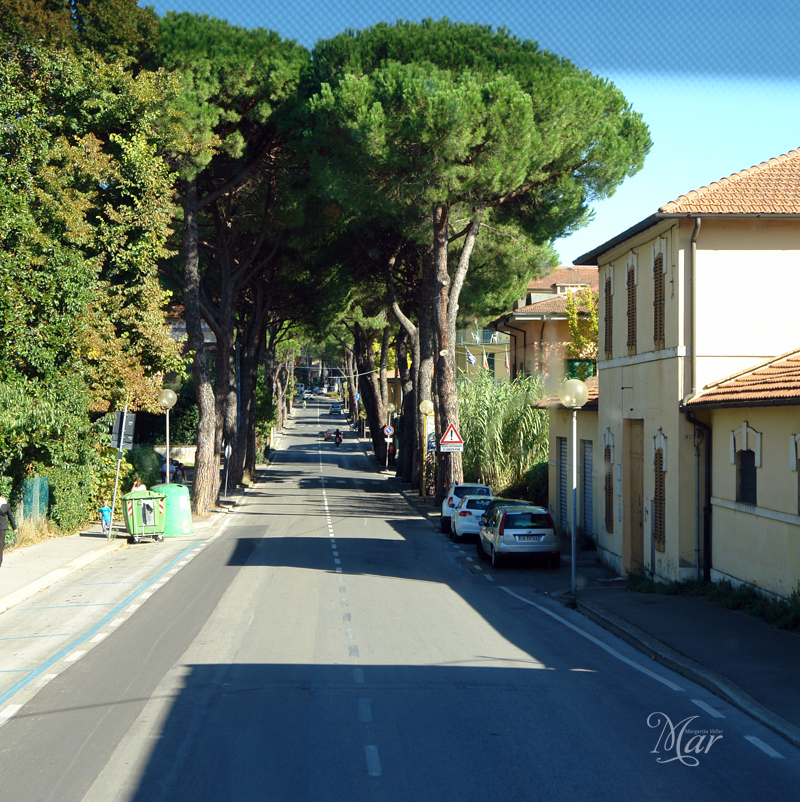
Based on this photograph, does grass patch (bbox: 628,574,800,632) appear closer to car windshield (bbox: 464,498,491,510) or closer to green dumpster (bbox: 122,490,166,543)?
car windshield (bbox: 464,498,491,510)

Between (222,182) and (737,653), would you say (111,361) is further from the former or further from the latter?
(737,653)

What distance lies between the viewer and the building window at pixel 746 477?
1444 centimetres

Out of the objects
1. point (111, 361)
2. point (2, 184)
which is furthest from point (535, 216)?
point (2, 184)

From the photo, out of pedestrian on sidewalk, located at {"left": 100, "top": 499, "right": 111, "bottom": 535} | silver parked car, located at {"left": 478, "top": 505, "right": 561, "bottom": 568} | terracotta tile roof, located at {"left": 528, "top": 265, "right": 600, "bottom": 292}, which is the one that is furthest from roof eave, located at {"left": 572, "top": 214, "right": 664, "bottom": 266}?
terracotta tile roof, located at {"left": 528, "top": 265, "right": 600, "bottom": 292}

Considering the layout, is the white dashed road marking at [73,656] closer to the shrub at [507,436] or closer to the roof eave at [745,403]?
the roof eave at [745,403]

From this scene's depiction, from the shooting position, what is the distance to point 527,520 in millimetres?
20031

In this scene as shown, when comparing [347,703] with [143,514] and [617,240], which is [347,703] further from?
[143,514]

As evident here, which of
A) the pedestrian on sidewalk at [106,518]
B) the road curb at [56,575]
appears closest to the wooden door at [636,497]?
the road curb at [56,575]

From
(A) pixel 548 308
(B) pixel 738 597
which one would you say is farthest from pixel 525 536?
(A) pixel 548 308

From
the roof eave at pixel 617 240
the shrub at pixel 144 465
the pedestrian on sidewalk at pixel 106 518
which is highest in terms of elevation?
Result: the roof eave at pixel 617 240

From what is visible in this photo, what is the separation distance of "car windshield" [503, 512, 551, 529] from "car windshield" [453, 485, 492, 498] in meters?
7.32

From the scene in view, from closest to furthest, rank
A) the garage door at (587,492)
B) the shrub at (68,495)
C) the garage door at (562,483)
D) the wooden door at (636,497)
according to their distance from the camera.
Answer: the wooden door at (636,497) < the garage door at (587,492) < the shrub at (68,495) < the garage door at (562,483)

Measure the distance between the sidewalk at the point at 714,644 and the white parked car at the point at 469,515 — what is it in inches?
294

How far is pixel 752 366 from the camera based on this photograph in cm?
1606
